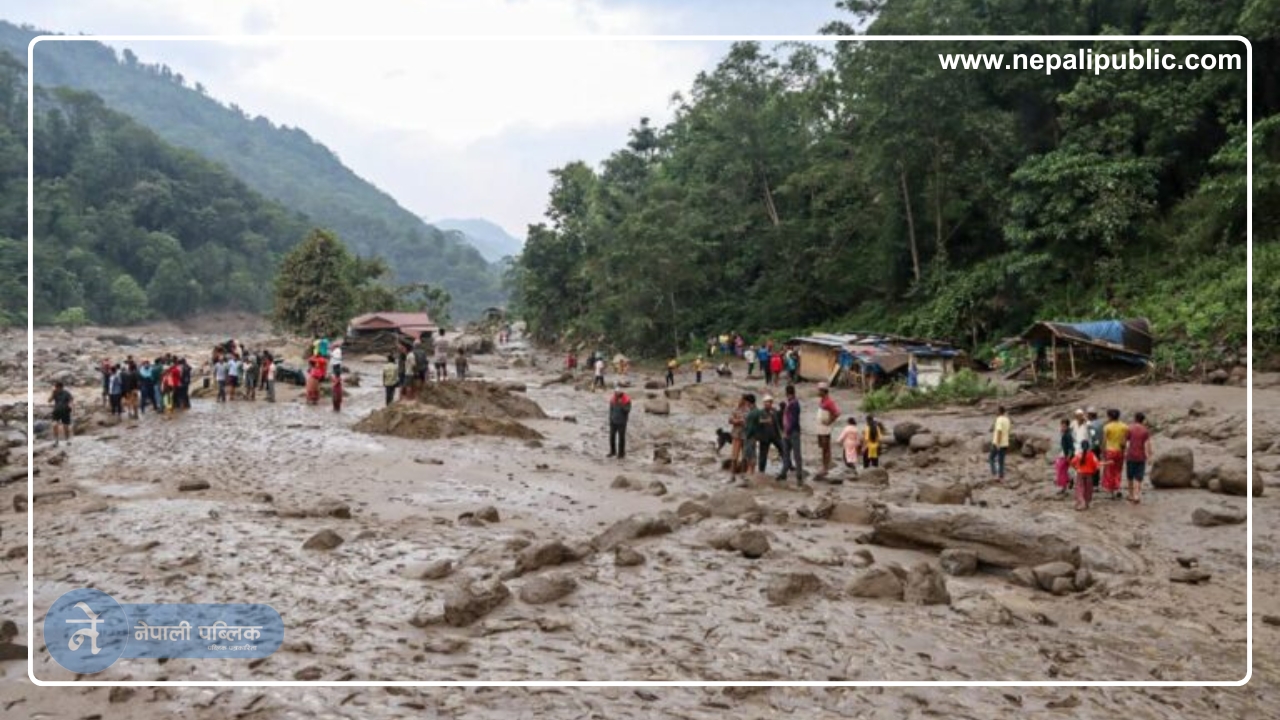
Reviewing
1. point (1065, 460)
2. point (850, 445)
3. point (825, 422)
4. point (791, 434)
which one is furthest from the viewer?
point (850, 445)

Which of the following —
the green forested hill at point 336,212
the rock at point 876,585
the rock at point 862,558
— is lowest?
the rock at point 862,558

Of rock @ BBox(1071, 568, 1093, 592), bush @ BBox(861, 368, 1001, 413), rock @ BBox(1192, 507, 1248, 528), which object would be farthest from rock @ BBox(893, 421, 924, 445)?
rock @ BBox(1071, 568, 1093, 592)

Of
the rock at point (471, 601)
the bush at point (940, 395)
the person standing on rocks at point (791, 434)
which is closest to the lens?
the rock at point (471, 601)

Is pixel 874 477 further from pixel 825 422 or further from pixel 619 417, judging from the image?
pixel 619 417

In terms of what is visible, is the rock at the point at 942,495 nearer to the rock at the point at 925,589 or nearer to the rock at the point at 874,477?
the rock at the point at 874,477

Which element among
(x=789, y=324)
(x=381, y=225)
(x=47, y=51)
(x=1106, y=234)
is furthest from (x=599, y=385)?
(x=47, y=51)

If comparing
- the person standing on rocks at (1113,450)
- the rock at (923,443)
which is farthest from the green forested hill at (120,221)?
the person standing on rocks at (1113,450)

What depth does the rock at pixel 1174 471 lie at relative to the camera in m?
12.8

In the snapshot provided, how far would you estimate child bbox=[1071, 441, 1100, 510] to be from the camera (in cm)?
1225

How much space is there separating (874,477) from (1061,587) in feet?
22.3

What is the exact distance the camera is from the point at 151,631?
19.9 ft

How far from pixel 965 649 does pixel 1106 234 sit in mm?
22440

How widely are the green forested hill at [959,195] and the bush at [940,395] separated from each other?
4.34 meters

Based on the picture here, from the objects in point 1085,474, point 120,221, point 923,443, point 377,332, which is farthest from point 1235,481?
point 120,221
